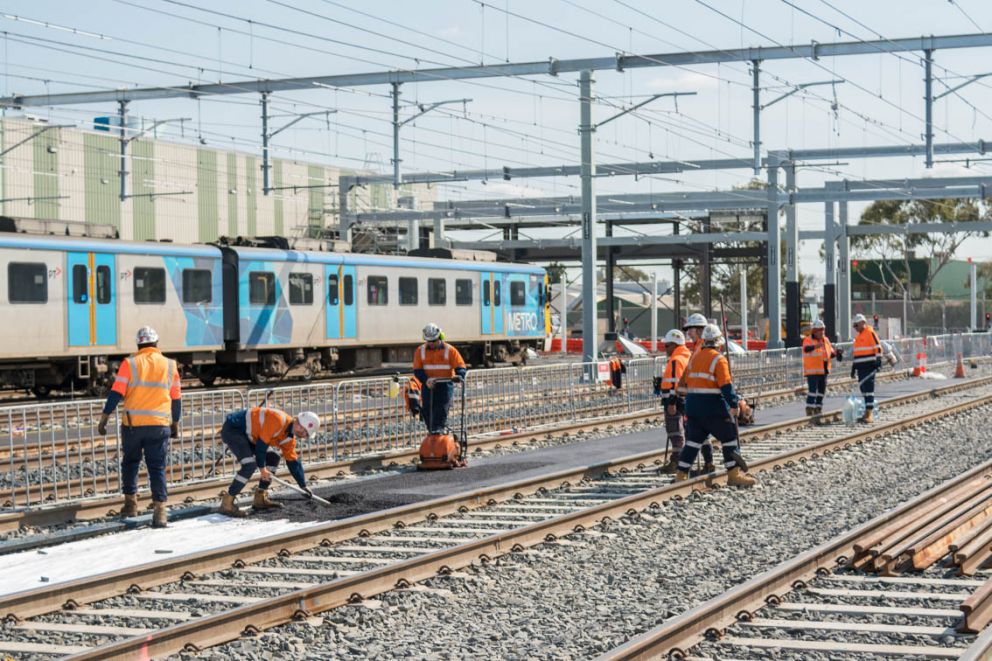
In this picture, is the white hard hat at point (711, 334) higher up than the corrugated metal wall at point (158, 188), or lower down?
lower down

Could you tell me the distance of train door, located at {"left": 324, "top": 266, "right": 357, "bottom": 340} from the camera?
30719mm

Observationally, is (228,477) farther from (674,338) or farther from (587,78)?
(587,78)

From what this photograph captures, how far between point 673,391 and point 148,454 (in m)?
6.12

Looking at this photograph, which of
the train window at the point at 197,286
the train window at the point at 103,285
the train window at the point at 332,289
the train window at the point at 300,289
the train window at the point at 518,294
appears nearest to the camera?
the train window at the point at 103,285

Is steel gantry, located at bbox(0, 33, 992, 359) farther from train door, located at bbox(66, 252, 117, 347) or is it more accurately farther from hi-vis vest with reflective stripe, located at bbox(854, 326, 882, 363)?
hi-vis vest with reflective stripe, located at bbox(854, 326, 882, 363)

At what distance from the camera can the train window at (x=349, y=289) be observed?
3119 centimetres

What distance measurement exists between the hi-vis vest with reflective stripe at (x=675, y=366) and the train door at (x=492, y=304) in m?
21.1

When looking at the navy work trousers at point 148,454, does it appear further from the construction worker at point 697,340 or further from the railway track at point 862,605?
the railway track at point 862,605

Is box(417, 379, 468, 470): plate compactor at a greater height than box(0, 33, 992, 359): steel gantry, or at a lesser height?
lesser

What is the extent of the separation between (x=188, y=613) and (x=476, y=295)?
27.8 metres

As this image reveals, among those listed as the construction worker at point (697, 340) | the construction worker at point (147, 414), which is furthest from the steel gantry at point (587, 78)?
the construction worker at point (147, 414)

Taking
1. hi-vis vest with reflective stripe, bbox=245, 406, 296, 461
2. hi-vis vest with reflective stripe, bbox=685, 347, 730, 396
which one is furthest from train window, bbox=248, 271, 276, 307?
hi-vis vest with reflective stripe, bbox=245, 406, 296, 461

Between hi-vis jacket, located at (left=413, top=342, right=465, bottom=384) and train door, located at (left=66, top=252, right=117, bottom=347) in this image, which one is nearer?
hi-vis jacket, located at (left=413, top=342, right=465, bottom=384)

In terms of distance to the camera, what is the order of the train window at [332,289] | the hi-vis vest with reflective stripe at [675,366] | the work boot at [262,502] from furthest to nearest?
the train window at [332,289]
the hi-vis vest with reflective stripe at [675,366]
the work boot at [262,502]
